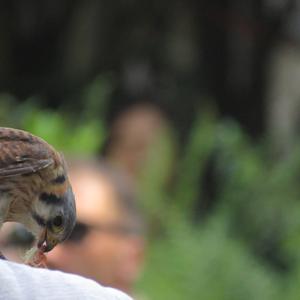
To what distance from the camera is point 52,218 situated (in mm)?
3768

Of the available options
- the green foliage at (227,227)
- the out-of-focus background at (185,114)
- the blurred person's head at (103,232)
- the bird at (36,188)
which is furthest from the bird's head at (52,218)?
the green foliage at (227,227)

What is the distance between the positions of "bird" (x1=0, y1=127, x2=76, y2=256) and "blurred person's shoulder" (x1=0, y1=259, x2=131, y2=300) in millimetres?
659

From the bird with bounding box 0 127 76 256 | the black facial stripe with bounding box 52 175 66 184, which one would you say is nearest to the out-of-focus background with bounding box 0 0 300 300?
the bird with bounding box 0 127 76 256

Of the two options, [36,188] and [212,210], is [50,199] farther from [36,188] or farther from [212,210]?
[212,210]

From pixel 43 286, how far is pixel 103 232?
8.23 feet

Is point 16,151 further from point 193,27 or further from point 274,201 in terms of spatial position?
point 193,27

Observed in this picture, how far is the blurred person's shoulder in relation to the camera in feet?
9.65

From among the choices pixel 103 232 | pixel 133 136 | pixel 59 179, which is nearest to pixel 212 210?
pixel 133 136

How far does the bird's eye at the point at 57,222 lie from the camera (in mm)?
3736

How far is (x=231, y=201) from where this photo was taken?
28.8 ft

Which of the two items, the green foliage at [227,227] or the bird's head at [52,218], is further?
the green foliage at [227,227]

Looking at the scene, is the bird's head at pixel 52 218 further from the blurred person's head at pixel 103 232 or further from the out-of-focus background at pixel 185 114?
the out-of-focus background at pixel 185 114

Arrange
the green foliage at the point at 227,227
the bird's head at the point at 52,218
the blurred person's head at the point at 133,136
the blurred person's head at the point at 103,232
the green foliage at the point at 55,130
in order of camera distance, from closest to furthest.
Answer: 1. the bird's head at the point at 52,218
2. the blurred person's head at the point at 103,232
3. the green foliage at the point at 55,130
4. the green foliage at the point at 227,227
5. the blurred person's head at the point at 133,136

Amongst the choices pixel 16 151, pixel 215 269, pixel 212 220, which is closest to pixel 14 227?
pixel 16 151
